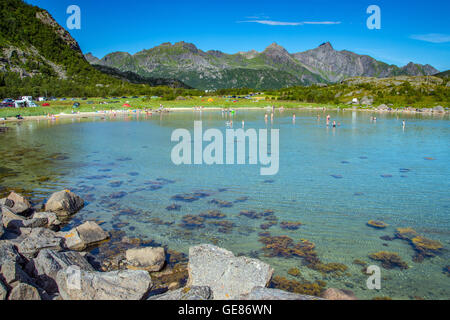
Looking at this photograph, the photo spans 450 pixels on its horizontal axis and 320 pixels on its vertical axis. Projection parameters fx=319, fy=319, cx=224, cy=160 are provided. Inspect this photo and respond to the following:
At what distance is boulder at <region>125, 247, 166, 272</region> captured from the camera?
12.2 metres

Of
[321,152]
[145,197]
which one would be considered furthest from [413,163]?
[145,197]

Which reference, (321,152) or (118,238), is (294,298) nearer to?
(118,238)

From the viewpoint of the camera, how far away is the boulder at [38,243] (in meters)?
11.9

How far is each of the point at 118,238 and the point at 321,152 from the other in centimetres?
2885

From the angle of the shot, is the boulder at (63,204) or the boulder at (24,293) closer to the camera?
the boulder at (24,293)

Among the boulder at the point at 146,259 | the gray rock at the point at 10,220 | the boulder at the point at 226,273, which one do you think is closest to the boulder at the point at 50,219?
the gray rock at the point at 10,220

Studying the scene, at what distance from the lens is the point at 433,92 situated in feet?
525

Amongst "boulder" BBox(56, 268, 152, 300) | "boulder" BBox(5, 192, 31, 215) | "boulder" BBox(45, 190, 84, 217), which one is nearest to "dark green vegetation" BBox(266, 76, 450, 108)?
"boulder" BBox(45, 190, 84, 217)

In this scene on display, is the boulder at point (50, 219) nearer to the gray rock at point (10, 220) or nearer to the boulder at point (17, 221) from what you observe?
the boulder at point (17, 221)

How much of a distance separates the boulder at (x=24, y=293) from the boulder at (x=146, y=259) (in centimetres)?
408

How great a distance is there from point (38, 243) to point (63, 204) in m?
6.08

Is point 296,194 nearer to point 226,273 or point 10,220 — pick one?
point 226,273

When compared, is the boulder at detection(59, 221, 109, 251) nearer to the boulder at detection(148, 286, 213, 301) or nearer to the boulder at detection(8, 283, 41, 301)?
the boulder at detection(8, 283, 41, 301)
